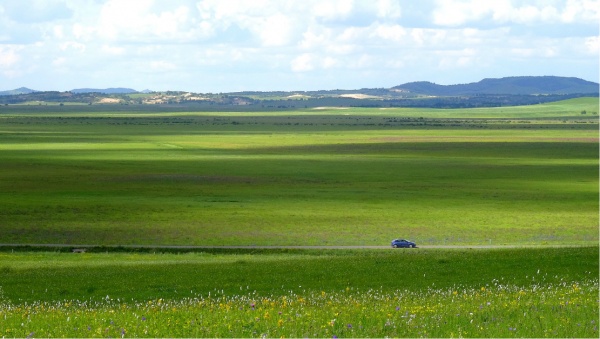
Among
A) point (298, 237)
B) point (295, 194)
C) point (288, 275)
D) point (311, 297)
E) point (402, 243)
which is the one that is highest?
point (311, 297)

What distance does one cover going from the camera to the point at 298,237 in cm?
4659

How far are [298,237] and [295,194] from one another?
916 inches

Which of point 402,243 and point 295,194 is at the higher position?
point 402,243

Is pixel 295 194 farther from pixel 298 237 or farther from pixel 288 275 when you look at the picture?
pixel 288 275

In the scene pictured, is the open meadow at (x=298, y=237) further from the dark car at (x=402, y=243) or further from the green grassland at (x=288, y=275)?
the dark car at (x=402, y=243)

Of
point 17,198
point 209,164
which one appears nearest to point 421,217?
point 17,198

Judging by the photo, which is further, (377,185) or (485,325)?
(377,185)

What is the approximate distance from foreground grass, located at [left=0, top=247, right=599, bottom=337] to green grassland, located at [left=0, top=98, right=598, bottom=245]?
1592 centimetres

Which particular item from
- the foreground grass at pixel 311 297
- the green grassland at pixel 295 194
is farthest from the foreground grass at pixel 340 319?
the green grassland at pixel 295 194

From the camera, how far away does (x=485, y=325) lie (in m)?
13.3

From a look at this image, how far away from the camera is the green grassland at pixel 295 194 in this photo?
48.4 metres

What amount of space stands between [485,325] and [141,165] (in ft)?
270

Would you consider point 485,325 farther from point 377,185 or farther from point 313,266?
point 377,185

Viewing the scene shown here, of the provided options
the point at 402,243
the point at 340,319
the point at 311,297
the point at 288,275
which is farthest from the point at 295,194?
the point at 340,319
